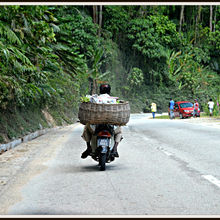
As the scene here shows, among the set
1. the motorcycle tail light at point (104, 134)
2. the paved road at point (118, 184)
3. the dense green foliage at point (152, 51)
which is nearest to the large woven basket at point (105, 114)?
the motorcycle tail light at point (104, 134)

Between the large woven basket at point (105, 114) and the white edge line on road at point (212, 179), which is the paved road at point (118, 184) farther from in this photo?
the large woven basket at point (105, 114)

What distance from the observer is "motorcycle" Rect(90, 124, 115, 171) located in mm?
8523

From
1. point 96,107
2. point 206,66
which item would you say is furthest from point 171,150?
point 206,66

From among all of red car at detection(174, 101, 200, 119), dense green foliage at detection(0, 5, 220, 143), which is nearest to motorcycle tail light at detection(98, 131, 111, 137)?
red car at detection(174, 101, 200, 119)

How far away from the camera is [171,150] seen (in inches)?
484

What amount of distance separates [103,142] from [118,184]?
1.46 m

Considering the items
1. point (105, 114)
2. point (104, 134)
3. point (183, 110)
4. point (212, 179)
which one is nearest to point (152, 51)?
point (183, 110)

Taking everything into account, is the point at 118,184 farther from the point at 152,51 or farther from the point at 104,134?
the point at 152,51

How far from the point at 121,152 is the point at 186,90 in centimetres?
4427

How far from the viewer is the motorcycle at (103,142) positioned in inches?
336

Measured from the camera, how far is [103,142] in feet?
27.9

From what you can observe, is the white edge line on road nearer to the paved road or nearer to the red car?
the paved road

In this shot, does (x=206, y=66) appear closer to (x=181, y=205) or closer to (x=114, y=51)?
(x=114, y=51)

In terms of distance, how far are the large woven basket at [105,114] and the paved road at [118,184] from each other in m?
1.06
